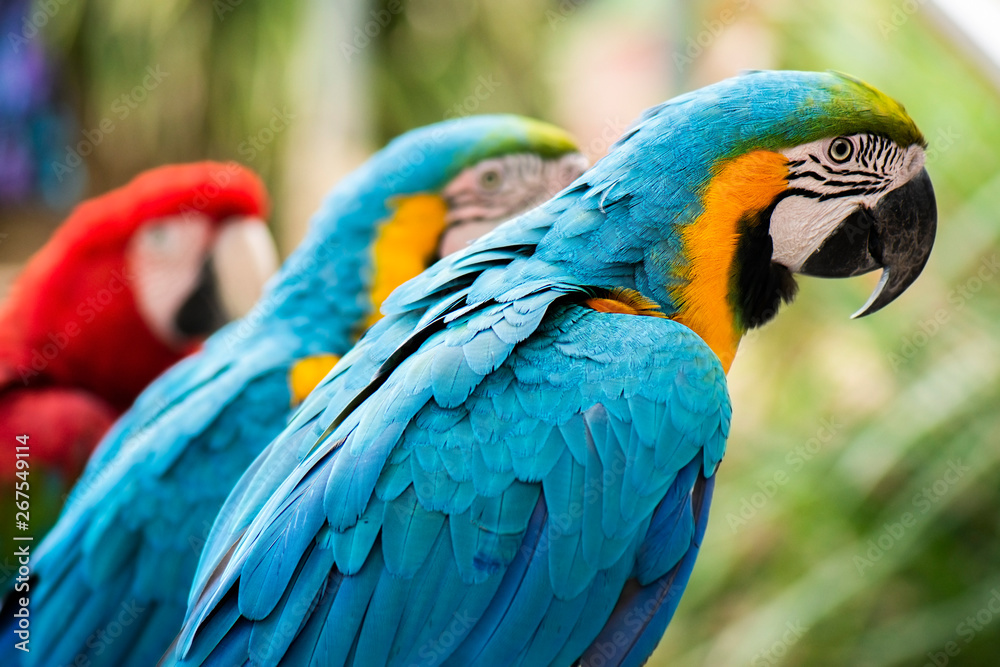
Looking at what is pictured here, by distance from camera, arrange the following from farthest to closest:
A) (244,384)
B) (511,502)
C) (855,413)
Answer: (855,413) < (244,384) < (511,502)

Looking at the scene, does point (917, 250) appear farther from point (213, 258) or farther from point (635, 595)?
point (213, 258)

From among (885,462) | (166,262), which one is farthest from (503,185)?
(885,462)

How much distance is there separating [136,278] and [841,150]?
1624mm

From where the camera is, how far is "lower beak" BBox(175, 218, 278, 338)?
2.07m

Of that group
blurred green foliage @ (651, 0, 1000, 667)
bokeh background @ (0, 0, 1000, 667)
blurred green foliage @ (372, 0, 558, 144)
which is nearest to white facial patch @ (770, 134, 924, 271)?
bokeh background @ (0, 0, 1000, 667)

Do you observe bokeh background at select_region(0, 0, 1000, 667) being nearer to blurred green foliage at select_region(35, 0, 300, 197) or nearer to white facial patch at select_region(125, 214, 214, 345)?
blurred green foliage at select_region(35, 0, 300, 197)

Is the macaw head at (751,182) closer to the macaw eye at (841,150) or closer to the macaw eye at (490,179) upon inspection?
the macaw eye at (841,150)

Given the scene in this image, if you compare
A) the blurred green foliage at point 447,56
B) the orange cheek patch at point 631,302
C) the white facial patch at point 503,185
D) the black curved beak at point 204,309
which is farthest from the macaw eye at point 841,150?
the blurred green foliage at point 447,56

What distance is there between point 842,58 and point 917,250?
1.95m

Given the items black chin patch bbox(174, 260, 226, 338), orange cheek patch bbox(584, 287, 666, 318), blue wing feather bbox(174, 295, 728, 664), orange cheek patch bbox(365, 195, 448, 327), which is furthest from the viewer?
black chin patch bbox(174, 260, 226, 338)

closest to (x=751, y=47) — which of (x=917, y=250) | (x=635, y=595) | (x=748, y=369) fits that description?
(x=748, y=369)

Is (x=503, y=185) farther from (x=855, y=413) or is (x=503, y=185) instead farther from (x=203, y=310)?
(x=855, y=413)

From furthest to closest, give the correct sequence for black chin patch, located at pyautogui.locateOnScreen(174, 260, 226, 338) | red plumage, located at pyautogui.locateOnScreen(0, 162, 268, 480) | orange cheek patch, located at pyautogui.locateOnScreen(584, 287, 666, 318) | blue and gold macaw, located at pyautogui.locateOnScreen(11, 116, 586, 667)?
black chin patch, located at pyautogui.locateOnScreen(174, 260, 226, 338), red plumage, located at pyautogui.locateOnScreen(0, 162, 268, 480), blue and gold macaw, located at pyautogui.locateOnScreen(11, 116, 586, 667), orange cheek patch, located at pyautogui.locateOnScreen(584, 287, 666, 318)

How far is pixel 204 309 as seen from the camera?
2.09m
